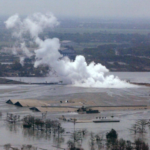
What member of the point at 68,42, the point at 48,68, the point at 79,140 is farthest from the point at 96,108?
the point at 68,42

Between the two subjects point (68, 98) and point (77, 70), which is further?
point (77, 70)

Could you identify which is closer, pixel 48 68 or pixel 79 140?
pixel 79 140

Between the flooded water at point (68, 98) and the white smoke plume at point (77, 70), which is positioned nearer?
the flooded water at point (68, 98)

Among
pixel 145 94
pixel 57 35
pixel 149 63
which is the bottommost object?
pixel 145 94

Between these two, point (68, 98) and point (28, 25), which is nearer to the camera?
point (68, 98)

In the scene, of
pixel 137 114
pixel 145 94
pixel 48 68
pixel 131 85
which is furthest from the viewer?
pixel 48 68

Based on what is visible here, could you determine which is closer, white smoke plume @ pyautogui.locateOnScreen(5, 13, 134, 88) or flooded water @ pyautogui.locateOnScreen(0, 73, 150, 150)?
flooded water @ pyautogui.locateOnScreen(0, 73, 150, 150)

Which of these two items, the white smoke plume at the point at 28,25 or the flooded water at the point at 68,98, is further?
the white smoke plume at the point at 28,25

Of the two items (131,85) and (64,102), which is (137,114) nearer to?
(64,102)
